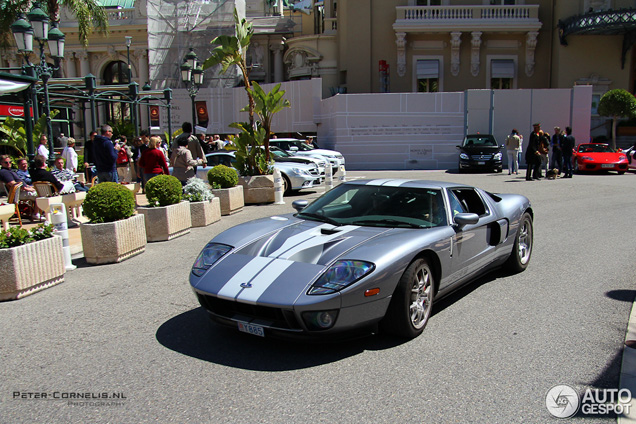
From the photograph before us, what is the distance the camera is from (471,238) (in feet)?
17.5

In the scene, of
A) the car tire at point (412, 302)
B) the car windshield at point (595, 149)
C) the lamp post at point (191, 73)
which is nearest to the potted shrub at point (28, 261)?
the car tire at point (412, 302)

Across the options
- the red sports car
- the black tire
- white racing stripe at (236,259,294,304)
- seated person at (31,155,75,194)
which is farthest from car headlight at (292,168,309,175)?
the red sports car

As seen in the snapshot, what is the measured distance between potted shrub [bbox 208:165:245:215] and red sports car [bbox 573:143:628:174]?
15.4 metres


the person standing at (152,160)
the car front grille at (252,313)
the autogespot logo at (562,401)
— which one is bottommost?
the autogespot logo at (562,401)

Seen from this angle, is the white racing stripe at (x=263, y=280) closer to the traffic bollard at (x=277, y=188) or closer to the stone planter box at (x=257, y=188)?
the traffic bollard at (x=277, y=188)

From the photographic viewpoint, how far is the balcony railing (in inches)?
1297

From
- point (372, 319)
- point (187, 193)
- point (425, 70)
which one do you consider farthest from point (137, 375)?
point (425, 70)

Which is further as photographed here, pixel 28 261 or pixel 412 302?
pixel 28 261

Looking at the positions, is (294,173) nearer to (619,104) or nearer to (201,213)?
(201,213)

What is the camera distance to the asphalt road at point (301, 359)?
332cm

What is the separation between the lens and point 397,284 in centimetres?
424

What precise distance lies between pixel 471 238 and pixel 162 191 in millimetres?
5492

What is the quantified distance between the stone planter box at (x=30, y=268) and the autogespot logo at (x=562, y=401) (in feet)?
17.3

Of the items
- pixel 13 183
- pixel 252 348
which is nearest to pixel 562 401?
pixel 252 348
